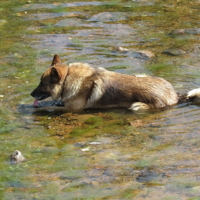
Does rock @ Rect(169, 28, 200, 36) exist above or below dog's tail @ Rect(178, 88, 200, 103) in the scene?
above

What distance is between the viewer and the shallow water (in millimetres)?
5672

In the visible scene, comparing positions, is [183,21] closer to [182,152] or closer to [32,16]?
[32,16]

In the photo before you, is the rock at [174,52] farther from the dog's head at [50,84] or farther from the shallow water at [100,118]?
the dog's head at [50,84]

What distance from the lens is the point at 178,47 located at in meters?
11.9

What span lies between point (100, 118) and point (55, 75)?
126 centimetres

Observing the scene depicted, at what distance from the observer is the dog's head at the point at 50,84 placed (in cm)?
890

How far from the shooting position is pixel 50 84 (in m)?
8.99

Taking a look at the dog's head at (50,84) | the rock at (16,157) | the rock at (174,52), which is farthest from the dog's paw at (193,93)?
the rock at (16,157)

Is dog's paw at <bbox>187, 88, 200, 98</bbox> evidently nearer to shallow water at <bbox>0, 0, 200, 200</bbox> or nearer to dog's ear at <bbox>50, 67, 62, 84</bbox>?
shallow water at <bbox>0, 0, 200, 200</bbox>

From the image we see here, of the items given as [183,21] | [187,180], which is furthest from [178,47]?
[187,180]

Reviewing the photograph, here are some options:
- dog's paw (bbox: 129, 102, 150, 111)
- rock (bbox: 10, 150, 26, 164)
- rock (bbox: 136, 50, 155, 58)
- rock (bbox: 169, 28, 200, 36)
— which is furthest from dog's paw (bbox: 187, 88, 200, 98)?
rock (bbox: 169, 28, 200, 36)

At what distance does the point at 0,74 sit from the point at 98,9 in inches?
232

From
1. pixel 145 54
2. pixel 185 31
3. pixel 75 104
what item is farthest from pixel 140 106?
pixel 185 31

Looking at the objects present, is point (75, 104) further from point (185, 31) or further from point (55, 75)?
point (185, 31)
